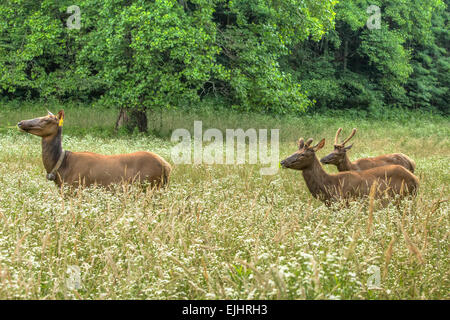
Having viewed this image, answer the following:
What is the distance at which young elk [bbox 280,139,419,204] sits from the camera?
268 inches

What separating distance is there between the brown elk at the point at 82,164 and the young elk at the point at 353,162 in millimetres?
2646

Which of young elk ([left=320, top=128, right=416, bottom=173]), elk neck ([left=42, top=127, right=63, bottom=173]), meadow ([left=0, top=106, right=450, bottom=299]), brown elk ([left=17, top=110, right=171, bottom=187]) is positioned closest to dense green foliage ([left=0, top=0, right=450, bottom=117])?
meadow ([left=0, top=106, right=450, bottom=299])

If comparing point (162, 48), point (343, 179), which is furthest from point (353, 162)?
point (162, 48)

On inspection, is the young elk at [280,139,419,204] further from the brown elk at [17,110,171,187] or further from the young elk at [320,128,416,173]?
the brown elk at [17,110,171,187]

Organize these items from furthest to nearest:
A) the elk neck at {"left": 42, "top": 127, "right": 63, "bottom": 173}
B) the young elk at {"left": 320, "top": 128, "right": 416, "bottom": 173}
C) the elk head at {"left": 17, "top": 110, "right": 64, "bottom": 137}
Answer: the young elk at {"left": 320, "top": 128, "right": 416, "bottom": 173} < the elk neck at {"left": 42, "top": 127, "right": 63, "bottom": 173} < the elk head at {"left": 17, "top": 110, "right": 64, "bottom": 137}

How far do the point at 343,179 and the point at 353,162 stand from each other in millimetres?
1871

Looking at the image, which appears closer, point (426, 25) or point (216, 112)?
point (216, 112)

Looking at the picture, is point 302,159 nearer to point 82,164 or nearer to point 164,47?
point 82,164

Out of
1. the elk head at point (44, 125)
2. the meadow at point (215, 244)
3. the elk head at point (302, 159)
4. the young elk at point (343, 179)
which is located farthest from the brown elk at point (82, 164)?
the young elk at point (343, 179)
